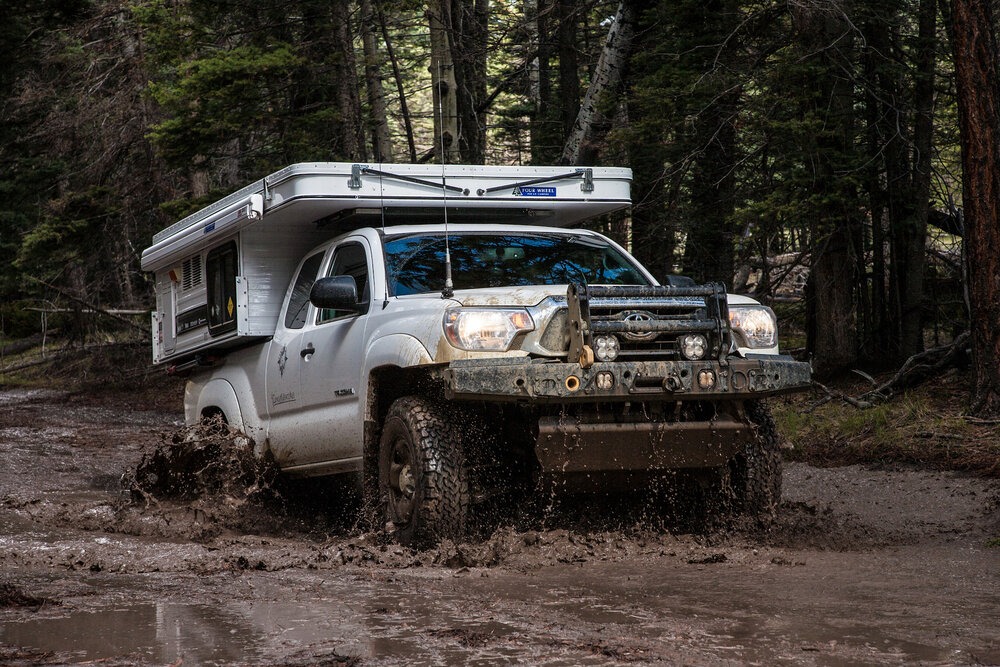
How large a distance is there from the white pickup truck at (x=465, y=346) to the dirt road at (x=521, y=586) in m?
0.47

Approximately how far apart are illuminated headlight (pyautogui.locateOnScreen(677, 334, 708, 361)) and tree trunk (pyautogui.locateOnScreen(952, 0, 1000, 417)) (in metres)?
4.59

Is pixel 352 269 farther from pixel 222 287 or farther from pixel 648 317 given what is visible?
pixel 648 317

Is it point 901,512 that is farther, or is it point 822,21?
point 822,21

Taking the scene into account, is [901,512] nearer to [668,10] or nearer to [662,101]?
[662,101]

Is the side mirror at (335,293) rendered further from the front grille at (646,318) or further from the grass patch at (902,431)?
the grass patch at (902,431)

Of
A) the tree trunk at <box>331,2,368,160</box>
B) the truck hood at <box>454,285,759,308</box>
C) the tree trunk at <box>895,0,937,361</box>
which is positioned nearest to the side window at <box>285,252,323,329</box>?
the truck hood at <box>454,285,759,308</box>

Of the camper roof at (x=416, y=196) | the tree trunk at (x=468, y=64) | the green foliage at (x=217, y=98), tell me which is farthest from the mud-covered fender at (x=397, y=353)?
the tree trunk at (x=468, y=64)

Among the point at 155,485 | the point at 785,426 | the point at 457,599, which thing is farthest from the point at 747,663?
the point at 785,426

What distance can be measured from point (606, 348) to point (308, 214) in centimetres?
307

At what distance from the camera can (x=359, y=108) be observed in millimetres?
17562

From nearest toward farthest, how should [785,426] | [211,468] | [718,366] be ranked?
[718,366]
[211,468]
[785,426]

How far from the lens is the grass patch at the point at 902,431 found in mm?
9211

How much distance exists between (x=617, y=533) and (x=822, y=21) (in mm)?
7832

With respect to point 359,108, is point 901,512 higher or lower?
lower
